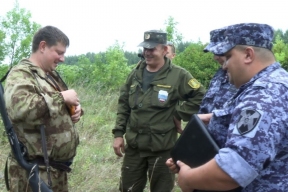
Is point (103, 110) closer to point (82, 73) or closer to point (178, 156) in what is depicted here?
point (82, 73)

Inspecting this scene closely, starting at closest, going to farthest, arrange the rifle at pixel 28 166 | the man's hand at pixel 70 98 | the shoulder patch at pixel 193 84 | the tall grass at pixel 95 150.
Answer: the rifle at pixel 28 166, the man's hand at pixel 70 98, the shoulder patch at pixel 193 84, the tall grass at pixel 95 150

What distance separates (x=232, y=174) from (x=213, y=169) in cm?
9

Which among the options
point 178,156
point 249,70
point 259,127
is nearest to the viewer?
point 259,127

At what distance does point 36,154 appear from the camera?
310cm

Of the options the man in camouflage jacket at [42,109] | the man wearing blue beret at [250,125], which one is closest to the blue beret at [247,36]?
the man wearing blue beret at [250,125]

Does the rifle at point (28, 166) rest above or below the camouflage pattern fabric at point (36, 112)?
below

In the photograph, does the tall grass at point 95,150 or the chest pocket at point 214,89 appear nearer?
the chest pocket at point 214,89

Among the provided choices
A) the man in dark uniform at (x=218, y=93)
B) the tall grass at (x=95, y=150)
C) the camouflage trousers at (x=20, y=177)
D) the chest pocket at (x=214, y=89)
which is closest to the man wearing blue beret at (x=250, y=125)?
the man in dark uniform at (x=218, y=93)

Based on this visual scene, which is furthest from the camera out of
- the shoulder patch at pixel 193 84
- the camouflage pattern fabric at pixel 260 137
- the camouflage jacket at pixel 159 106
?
the shoulder patch at pixel 193 84

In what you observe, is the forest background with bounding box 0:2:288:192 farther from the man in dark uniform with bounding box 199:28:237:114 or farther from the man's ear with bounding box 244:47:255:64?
the man's ear with bounding box 244:47:255:64

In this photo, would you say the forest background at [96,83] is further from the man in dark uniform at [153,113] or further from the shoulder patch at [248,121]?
the shoulder patch at [248,121]

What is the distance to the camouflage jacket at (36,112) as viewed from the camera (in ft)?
9.91

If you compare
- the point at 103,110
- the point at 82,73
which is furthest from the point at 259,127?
the point at 82,73

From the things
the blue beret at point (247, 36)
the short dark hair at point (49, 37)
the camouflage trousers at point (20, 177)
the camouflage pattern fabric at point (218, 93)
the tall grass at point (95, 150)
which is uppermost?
the blue beret at point (247, 36)
